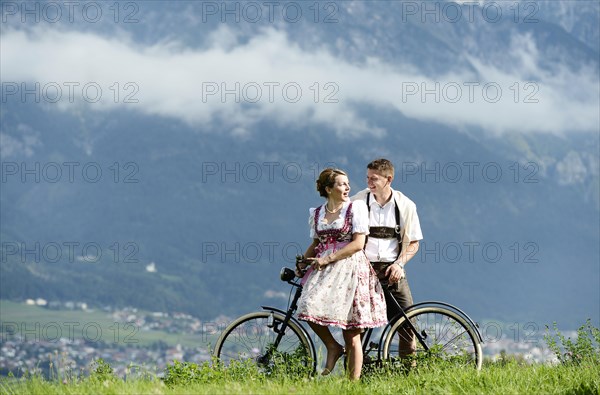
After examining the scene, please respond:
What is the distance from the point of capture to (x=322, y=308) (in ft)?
28.4

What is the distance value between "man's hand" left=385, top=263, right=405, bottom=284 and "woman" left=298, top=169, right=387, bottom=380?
0.85 feet

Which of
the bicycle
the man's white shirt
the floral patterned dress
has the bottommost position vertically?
the bicycle

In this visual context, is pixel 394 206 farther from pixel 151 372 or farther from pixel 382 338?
pixel 151 372

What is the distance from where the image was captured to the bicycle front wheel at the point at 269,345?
8836mm

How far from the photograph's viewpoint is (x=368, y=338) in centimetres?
916

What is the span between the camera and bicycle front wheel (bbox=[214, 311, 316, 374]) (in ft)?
29.0

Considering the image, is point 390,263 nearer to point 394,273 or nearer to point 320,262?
point 394,273

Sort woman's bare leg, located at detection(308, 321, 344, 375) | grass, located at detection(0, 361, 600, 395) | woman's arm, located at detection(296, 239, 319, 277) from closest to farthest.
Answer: grass, located at detection(0, 361, 600, 395) → woman's bare leg, located at detection(308, 321, 344, 375) → woman's arm, located at detection(296, 239, 319, 277)

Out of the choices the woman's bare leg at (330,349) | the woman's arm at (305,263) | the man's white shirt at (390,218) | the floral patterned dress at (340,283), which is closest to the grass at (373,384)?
the woman's bare leg at (330,349)

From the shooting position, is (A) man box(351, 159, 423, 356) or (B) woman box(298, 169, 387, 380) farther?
(A) man box(351, 159, 423, 356)

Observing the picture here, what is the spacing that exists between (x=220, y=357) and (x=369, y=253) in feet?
5.53

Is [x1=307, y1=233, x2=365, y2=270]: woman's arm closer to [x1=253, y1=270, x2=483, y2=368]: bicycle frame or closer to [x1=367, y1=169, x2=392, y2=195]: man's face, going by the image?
[x1=253, y1=270, x2=483, y2=368]: bicycle frame

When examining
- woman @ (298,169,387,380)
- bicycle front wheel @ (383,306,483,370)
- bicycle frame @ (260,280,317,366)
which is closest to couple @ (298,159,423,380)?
woman @ (298,169,387,380)

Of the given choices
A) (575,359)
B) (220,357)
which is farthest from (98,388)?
(575,359)
